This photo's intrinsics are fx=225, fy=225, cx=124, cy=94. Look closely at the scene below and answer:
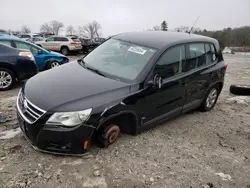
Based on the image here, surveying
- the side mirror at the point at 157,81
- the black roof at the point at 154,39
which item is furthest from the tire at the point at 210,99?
the side mirror at the point at 157,81

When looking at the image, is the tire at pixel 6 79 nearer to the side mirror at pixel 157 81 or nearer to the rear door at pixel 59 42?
the side mirror at pixel 157 81

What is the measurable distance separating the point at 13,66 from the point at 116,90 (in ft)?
13.6

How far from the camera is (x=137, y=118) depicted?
11.0 feet

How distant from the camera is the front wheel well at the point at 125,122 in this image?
3.13 meters


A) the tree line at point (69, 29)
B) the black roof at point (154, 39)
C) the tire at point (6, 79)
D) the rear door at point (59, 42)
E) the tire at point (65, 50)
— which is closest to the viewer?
the black roof at point (154, 39)

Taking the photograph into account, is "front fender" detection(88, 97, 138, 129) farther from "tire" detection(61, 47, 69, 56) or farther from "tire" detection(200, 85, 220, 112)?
"tire" detection(61, 47, 69, 56)

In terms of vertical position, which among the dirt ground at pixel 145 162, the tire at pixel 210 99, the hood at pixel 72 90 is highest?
the hood at pixel 72 90

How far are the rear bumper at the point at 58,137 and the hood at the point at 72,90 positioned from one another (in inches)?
9.7

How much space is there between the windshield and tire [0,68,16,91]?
2.97 metres

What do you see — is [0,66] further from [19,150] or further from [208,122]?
[208,122]

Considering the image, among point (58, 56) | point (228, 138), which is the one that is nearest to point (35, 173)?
point (228, 138)

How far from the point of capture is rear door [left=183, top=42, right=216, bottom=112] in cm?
412

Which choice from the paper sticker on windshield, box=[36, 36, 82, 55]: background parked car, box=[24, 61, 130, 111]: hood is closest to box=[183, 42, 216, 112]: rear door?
the paper sticker on windshield

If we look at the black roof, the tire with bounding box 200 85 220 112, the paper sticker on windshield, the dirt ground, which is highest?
the black roof
